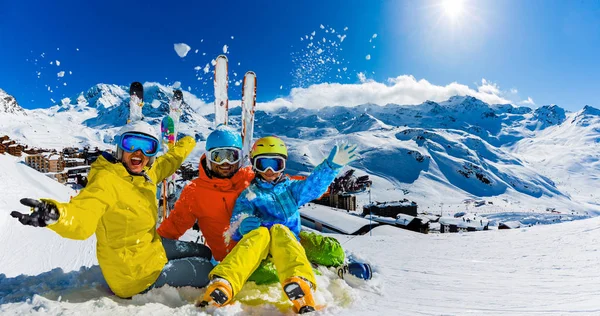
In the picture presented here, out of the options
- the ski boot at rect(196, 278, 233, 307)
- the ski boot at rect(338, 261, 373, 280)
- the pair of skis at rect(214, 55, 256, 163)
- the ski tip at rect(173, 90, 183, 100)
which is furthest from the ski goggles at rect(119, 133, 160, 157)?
the ski tip at rect(173, 90, 183, 100)

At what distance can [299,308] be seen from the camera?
7.89ft

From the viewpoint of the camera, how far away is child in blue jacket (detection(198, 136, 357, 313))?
94.3 inches

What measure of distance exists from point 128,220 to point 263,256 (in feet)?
3.41

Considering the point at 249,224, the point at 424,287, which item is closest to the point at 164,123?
the point at 249,224

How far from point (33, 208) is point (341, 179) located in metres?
81.2

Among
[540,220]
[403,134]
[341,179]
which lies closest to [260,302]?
[540,220]

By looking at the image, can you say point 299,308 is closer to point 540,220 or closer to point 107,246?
point 107,246

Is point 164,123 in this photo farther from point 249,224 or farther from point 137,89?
point 249,224

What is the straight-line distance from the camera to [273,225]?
301 centimetres

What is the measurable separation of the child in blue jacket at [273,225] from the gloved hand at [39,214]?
102 centimetres

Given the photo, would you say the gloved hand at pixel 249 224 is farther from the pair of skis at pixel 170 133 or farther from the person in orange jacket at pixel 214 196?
the pair of skis at pixel 170 133

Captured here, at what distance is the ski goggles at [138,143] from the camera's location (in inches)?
110

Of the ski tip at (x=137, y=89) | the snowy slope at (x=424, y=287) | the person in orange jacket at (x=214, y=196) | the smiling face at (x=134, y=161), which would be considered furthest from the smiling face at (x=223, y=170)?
the ski tip at (x=137, y=89)

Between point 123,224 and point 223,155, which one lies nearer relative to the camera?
point 123,224
